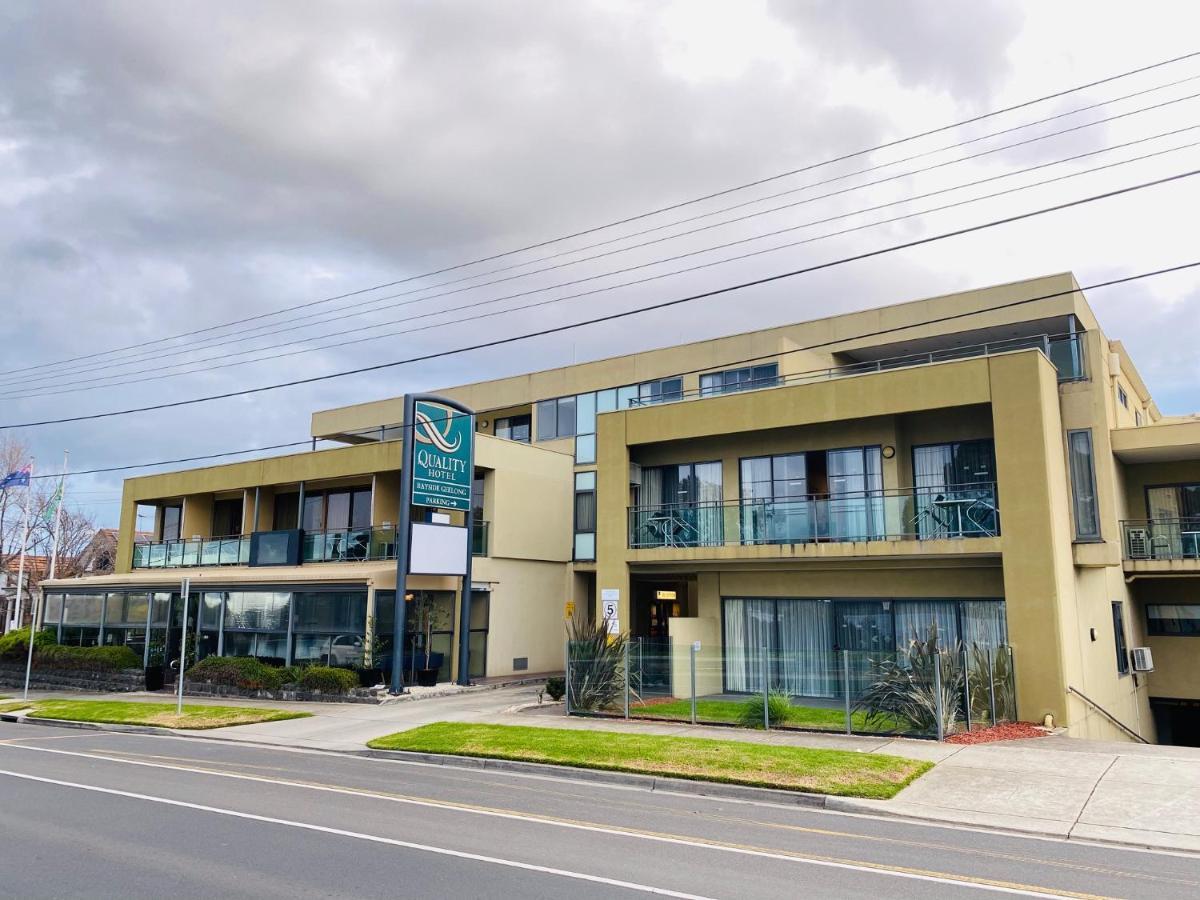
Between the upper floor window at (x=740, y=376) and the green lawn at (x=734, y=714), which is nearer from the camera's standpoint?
the green lawn at (x=734, y=714)

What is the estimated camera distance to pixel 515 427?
125 ft

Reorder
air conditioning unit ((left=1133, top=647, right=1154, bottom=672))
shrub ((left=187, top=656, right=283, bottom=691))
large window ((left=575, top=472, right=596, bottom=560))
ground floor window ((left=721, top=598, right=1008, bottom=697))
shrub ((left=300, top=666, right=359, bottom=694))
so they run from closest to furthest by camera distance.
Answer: ground floor window ((left=721, top=598, right=1008, bottom=697)) < air conditioning unit ((left=1133, top=647, right=1154, bottom=672)) < shrub ((left=300, top=666, right=359, bottom=694)) < shrub ((left=187, top=656, right=283, bottom=691)) < large window ((left=575, top=472, right=596, bottom=560))

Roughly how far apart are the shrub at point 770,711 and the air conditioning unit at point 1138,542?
39.3 ft

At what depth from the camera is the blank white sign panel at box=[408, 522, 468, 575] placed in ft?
80.0

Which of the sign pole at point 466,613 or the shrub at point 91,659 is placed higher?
the sign pole at point 466,613

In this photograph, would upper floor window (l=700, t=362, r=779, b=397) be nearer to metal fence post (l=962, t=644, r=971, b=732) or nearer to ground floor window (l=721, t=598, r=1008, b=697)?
ground floor window (l=721, t=598, r=1008, b=697)

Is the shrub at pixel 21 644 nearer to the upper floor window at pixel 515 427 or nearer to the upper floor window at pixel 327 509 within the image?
the upper floor window at pixel 327 509

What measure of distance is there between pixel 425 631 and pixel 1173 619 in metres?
20.4

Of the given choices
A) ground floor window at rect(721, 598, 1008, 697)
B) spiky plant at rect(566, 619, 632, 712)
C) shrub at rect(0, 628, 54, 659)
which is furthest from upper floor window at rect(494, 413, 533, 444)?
spiky plant at rect(566, 619, 632, 712)

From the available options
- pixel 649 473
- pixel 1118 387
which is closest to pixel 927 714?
pixel 649 473

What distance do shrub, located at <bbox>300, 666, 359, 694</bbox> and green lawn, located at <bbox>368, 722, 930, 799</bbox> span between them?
6614 millimetres

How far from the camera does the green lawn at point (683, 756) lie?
12383 mm

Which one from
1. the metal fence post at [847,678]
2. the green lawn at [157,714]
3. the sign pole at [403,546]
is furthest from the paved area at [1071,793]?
the green lawn at [157,714]

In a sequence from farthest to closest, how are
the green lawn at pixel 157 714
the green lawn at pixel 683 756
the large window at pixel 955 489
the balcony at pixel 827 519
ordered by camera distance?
the green lawn at pixel 157 714 < the balcony at pixel 827 519 < the large window at pixel 955 489 < the green lawn at pixel 683 756
